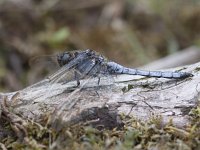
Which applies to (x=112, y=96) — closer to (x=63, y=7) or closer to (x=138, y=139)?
(x=138, y=139)

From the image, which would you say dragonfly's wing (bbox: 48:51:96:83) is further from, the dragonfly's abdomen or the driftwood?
the dragonfly's abdomen

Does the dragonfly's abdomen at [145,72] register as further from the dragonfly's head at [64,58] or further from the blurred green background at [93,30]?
the blurred green background at [93,30]

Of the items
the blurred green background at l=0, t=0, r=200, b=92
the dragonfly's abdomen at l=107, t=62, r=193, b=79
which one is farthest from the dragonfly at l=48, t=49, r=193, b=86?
the blurred green background at l=0, t=0, r=200, b=92

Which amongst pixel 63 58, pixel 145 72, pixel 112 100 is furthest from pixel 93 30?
pixel 112 100

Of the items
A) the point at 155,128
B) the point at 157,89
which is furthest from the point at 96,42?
the point at 155,128

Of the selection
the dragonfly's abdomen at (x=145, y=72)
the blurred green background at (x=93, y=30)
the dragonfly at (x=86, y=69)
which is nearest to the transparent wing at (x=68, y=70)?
the dragonfly at (x=86, y=69)
